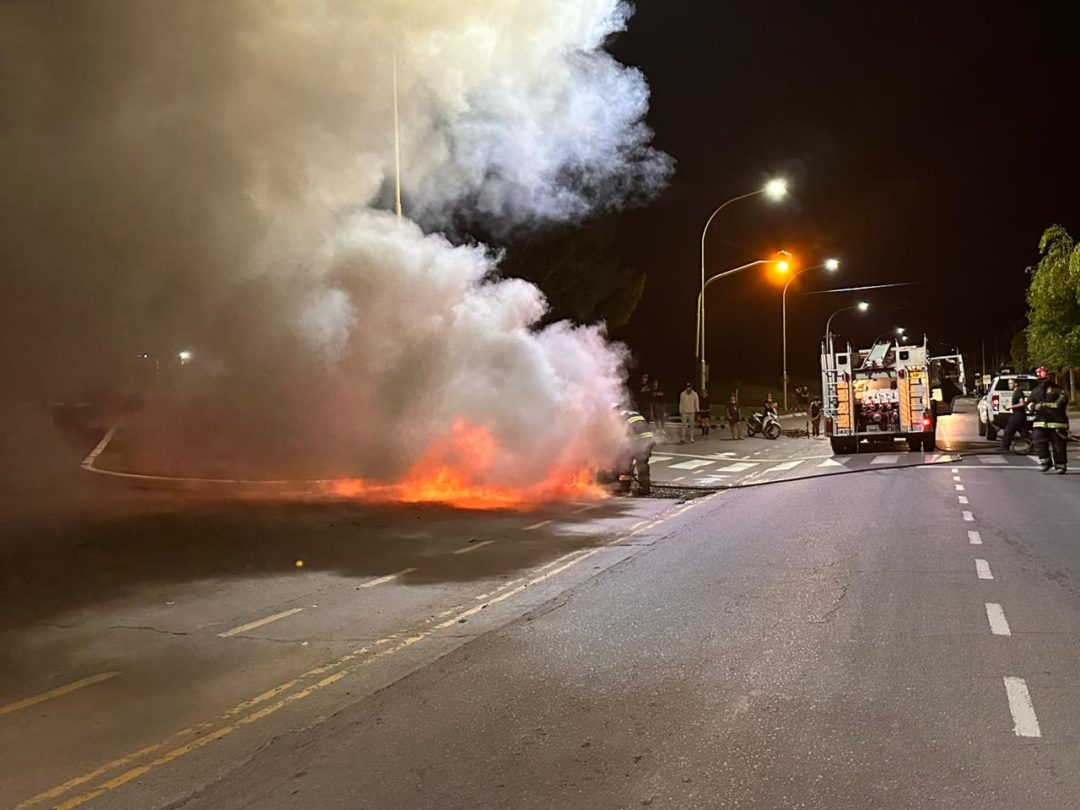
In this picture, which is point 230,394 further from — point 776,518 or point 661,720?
point 661,720

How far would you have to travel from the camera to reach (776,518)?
10648 millimetres

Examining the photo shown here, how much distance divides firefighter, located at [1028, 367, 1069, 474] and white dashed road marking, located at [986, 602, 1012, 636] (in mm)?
9406

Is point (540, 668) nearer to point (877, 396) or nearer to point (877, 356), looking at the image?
point (877, 396)

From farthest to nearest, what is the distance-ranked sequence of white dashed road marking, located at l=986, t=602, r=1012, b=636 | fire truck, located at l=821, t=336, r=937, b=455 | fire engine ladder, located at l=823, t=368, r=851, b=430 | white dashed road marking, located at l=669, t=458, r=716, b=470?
fire engine ladder, located at l=823, t=368, r=851, b=430, fire truck, located at l=821, t=336, r=937, b=455, white dashed road marking, located at l=669, t=458, r=716, b=470, white dashed road marking, located at l=986, t=602, r=1012, b=636

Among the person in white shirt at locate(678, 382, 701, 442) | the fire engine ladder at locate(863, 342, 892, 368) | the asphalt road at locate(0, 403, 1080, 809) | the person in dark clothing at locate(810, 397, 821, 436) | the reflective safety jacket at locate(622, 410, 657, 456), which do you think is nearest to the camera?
the asphalt road at locate(0, 403, 1080, 809)

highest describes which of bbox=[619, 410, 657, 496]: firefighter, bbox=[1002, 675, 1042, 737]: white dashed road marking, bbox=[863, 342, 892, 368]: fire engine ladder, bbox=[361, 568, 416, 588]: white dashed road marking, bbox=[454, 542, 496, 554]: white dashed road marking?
bbox=[863, 342, 892, 368]: fire engine ladder

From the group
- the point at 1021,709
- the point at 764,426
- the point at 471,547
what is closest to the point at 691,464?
the point at 764,426

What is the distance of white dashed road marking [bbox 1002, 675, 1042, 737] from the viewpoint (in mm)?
3902

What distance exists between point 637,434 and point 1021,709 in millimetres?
8973

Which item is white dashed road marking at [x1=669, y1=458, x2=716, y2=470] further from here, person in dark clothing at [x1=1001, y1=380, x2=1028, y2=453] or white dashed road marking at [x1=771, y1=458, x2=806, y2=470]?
person in dark clothing at [x1=1001, y1=380, x2=1028, y2=453]

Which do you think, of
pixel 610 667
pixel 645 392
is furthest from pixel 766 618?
pixel 645 392

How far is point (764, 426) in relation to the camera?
84.7 feet

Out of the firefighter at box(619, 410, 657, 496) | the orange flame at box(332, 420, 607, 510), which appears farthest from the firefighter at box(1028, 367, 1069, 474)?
the orange flame at box(332, 420, 607, 510)

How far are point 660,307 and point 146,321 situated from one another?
39948 mm
